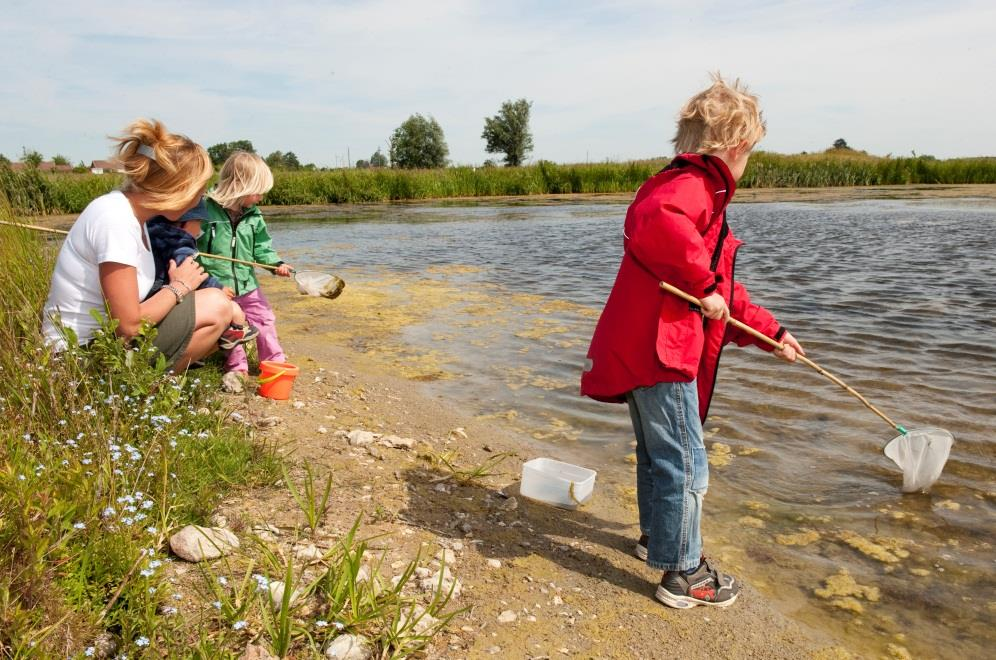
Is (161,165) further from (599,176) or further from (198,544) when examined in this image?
(599,176)

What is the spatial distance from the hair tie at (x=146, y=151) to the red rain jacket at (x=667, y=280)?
2203mm

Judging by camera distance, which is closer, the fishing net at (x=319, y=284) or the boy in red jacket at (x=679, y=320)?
the boy in red jacket at (x=679, y=320)

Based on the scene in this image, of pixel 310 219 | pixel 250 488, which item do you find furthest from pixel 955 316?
pixel 310 219

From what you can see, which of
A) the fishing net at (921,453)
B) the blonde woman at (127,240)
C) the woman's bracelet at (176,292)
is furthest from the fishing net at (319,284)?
the fishing net at (921,453)

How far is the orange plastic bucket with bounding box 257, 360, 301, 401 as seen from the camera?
4.48 meters

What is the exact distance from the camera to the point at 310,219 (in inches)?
910

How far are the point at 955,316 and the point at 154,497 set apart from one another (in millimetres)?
7590

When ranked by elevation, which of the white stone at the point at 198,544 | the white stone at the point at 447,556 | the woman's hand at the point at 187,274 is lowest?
the white stone at the point at 447,556

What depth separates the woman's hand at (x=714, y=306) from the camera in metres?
2.76

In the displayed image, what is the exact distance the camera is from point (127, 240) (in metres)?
3.33

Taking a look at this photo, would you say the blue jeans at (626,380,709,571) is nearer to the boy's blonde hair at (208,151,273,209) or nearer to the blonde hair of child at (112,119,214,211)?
the blonde hair of child at (112,119,214,211)

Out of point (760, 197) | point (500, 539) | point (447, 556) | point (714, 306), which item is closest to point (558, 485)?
point (500, 539)

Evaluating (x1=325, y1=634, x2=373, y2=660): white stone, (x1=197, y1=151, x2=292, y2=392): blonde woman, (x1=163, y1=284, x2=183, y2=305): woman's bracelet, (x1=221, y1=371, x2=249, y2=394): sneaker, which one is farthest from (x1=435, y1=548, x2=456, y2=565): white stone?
(x1=197, y1=151, x2=292, y2=392): blonde woman

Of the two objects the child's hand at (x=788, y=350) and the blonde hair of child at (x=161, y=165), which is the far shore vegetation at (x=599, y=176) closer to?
the blonde hair of child at (x=161, y=165)
